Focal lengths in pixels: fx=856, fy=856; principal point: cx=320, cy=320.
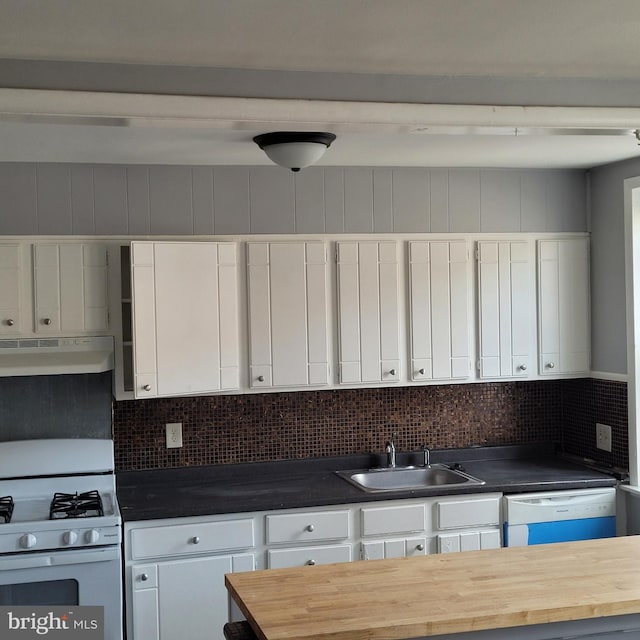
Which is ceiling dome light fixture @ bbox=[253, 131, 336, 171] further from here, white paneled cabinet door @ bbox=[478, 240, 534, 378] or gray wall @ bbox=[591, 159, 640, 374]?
gray wall @ bbox=[591, 159, 640, 374]

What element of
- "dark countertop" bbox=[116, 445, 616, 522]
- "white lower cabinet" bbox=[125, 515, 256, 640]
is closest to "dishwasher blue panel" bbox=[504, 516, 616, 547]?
"dark countertop" bbox=[116, 445, 616, 522]

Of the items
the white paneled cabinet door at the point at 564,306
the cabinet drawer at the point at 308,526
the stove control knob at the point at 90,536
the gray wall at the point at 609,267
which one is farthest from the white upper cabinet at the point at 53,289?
the gray wall at the point at 609,267

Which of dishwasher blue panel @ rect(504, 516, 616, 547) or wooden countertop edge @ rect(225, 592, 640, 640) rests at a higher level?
wooden countertop edge @ rect(225, 592, 640, 640)

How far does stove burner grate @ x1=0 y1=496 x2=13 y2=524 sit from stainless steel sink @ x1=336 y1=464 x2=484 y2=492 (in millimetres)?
1602

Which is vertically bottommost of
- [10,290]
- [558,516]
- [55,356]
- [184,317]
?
[558,516]

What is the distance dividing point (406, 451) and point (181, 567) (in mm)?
1464

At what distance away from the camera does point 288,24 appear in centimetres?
237

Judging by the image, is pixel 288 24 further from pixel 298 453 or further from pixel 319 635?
pixel 298 453

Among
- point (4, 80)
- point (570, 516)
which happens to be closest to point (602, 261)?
point (570, 516)

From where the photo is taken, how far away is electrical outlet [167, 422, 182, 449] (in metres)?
4.38

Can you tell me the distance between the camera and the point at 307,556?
397 centimetres

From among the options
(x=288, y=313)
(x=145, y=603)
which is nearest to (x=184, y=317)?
(x=288, y=313)

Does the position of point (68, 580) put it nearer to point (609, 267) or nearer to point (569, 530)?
point (569, 530)

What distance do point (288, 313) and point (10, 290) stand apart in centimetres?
131
